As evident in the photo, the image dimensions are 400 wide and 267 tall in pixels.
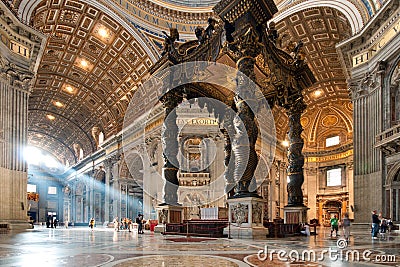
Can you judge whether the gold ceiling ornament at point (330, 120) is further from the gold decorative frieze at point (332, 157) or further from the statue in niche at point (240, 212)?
the statue in niche at point (240, 212)

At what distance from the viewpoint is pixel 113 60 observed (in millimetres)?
24984

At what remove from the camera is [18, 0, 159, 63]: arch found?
16.8 m

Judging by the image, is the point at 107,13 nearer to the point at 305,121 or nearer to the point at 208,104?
the point at 208,104

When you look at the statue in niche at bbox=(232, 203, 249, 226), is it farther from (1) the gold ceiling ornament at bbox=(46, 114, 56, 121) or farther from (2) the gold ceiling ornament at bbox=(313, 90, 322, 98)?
(1) the gold ceiling ornament at bbox=(46, 114, 56, 121)

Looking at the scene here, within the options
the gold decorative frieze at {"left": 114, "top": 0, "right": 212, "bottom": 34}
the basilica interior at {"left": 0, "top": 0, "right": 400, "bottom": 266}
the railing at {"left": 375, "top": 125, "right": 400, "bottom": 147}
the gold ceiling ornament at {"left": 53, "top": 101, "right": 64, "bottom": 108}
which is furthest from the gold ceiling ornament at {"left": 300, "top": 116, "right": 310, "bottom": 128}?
the gold ceiling ornament at {"left": 53, "top": 101, "right": 64, "bottom": 108}

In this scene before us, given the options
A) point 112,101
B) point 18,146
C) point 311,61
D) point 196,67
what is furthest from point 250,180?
point 112,101

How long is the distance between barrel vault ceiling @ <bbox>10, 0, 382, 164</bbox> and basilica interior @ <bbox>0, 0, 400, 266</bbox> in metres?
0.11

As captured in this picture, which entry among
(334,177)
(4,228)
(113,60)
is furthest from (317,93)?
(4,228)

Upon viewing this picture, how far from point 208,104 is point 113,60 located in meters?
14.7

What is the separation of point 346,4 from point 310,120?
15696mm

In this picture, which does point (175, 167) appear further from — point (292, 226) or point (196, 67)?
point (292, 226)

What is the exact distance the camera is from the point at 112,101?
28.6 m

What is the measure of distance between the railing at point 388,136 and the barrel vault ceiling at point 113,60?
6.13 m

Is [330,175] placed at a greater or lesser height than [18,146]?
lesser
